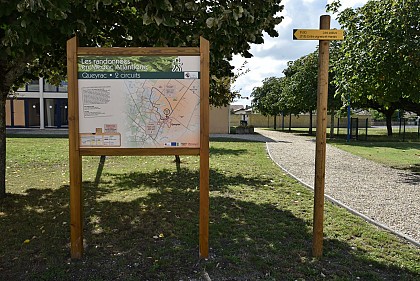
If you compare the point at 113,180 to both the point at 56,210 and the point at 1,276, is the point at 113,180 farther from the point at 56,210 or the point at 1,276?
the point at 1,276

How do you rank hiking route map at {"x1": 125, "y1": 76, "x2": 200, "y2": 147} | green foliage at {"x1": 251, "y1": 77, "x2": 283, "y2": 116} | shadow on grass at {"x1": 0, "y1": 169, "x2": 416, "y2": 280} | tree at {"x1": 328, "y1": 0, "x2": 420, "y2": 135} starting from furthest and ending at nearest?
green foliage at {"x1": 251, "y1": 77, "x2": 283, "y2": 116} < tree at {"x1": 328, "y1": 0, "x2": 420, "y2": 135} < hiking route map at {"x1": 125, "y1": 76, "x2": 200, "y2": 147} < shadow on grass at {"x1": 0, "y1": 169, "x2": 416, "y2": 280}

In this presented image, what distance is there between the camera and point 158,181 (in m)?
8.50

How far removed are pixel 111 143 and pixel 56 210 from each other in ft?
8.30

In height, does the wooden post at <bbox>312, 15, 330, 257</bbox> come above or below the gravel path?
above

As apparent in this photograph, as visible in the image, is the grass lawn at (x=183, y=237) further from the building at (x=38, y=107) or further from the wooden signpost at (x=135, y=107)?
the building at (x=38, y=107)

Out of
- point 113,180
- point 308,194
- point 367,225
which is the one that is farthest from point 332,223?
point 113,180

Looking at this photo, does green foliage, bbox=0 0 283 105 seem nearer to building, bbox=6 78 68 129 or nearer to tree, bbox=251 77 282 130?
building, bbox=6 78 68 129

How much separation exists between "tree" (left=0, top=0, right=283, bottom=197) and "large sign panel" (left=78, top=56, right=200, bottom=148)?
75 cm

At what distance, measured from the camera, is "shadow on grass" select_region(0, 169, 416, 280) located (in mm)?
3713

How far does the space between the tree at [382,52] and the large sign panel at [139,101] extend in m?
6.99

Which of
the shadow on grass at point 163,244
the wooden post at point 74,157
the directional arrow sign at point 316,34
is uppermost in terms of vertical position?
the directional arrow sign at point 316,34

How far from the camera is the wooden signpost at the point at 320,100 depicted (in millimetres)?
3898

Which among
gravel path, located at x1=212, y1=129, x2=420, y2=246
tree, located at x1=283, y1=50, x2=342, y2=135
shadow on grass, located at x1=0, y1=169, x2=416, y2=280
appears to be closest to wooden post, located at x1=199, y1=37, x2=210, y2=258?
shadow on grass, located at x1=0, y1=169, x2=416, y2=280

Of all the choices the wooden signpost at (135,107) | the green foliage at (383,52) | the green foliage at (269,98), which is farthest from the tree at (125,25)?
the green foliage at (269,98)
